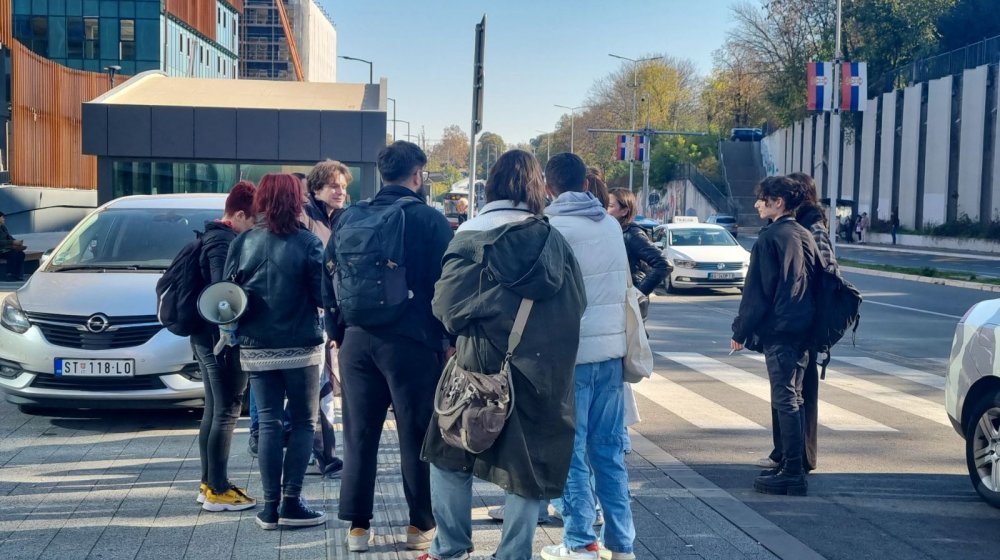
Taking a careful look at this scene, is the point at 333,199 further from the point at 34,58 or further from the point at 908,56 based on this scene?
the point at 908,56

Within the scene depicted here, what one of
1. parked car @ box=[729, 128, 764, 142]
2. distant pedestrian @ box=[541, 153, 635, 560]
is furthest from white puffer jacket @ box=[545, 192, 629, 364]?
parked car @ box=[729, 128, 764, 142]

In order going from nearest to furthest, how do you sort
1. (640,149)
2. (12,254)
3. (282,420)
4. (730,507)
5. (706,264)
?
1. (282,420)
2. (730,507)
3. (12,254)
4. (706,264)
5. (640,149)

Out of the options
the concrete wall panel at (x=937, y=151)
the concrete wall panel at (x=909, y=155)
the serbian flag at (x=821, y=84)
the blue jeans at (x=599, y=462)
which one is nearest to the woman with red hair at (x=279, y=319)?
the blue jeans at (x=599, y=462)

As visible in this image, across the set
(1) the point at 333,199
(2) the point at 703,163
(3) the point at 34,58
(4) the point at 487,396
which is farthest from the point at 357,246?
(2) the point at 703,163

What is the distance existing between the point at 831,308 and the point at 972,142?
155 ft

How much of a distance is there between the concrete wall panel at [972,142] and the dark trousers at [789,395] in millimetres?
46216

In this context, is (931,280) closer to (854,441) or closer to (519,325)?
(854,441)

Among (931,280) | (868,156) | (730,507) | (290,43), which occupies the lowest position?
(931,280)

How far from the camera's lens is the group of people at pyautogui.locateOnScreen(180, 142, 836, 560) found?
4203 millimetres

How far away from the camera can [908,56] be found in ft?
200

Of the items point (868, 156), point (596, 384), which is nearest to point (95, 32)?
point (868, 156)

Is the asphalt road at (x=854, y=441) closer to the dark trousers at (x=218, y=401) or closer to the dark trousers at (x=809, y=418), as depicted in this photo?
the dark trousers at (x=809, y=418)

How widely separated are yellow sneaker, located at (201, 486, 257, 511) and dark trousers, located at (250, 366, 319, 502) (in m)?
0.47

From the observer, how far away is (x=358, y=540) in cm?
503
